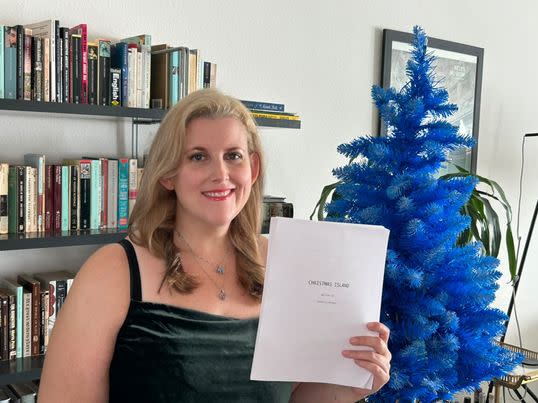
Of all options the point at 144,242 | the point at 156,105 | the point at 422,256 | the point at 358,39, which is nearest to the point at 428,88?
the point at 422,256

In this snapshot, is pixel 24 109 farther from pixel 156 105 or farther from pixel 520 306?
pixel 520 306

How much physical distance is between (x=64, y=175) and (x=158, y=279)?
3.25ft

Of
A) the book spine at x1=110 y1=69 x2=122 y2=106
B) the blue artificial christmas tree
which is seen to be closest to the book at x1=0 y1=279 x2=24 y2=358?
the book spine at x1=110 y1=69 x2=122 y2=106

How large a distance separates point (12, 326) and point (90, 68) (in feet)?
2.92

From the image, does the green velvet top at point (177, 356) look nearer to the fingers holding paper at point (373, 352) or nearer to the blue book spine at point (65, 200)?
the fingers holding paper at point (373, 352)

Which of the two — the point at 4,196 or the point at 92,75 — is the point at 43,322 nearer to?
the point at 4,196

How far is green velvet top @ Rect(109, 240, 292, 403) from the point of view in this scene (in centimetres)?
131

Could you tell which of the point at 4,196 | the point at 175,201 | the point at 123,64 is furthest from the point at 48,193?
the point at 175,201

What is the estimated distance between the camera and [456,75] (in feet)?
12.0

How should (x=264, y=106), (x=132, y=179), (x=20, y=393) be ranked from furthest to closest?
(x=264, y=106) < (x=132, y=179) < (x=20, y=393)

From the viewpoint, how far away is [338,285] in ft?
4.10

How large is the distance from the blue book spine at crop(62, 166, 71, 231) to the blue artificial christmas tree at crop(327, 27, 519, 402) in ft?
3.62

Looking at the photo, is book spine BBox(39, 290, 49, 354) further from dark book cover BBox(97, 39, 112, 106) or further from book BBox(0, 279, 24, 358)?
dark book cover BBox(97, 39, 112, 106)

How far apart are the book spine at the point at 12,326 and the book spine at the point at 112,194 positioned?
15.9 inches
